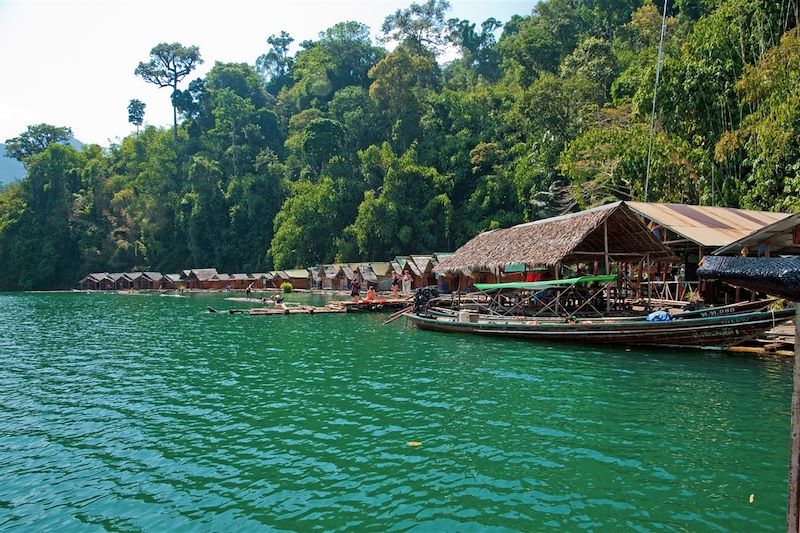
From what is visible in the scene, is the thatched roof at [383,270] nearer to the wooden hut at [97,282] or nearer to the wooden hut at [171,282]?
the wooden hut at [171,282]

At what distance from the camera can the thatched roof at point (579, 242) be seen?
17922mm

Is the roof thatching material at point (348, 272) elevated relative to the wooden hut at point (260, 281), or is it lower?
elevated

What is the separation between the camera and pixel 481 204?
53938 millimetres

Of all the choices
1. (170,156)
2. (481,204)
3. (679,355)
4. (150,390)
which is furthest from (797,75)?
(170,156)

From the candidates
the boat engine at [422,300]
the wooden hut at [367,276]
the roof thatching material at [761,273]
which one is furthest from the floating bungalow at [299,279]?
the roof thatching material at [761,273]

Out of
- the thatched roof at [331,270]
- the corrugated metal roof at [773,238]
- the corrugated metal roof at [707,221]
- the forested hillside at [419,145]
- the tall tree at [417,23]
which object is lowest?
the thatched roof at [331,270]

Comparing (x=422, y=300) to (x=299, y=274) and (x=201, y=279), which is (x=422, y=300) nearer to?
(x=299, y=274)

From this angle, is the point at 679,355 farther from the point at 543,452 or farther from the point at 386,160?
the point at 386,160

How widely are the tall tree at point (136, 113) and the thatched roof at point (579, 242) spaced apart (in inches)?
3697

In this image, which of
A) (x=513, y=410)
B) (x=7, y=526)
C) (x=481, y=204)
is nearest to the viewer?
(x=7, y=526)

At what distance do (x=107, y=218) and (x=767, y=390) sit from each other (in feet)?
293

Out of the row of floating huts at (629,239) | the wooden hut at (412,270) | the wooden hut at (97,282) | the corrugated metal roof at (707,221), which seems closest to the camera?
the row of floating huts at (629,239)

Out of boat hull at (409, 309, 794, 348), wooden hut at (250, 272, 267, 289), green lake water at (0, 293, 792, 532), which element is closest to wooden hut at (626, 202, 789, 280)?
boat hull at (409, 309, 794, 348)

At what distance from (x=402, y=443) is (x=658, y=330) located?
1064 centimetres
